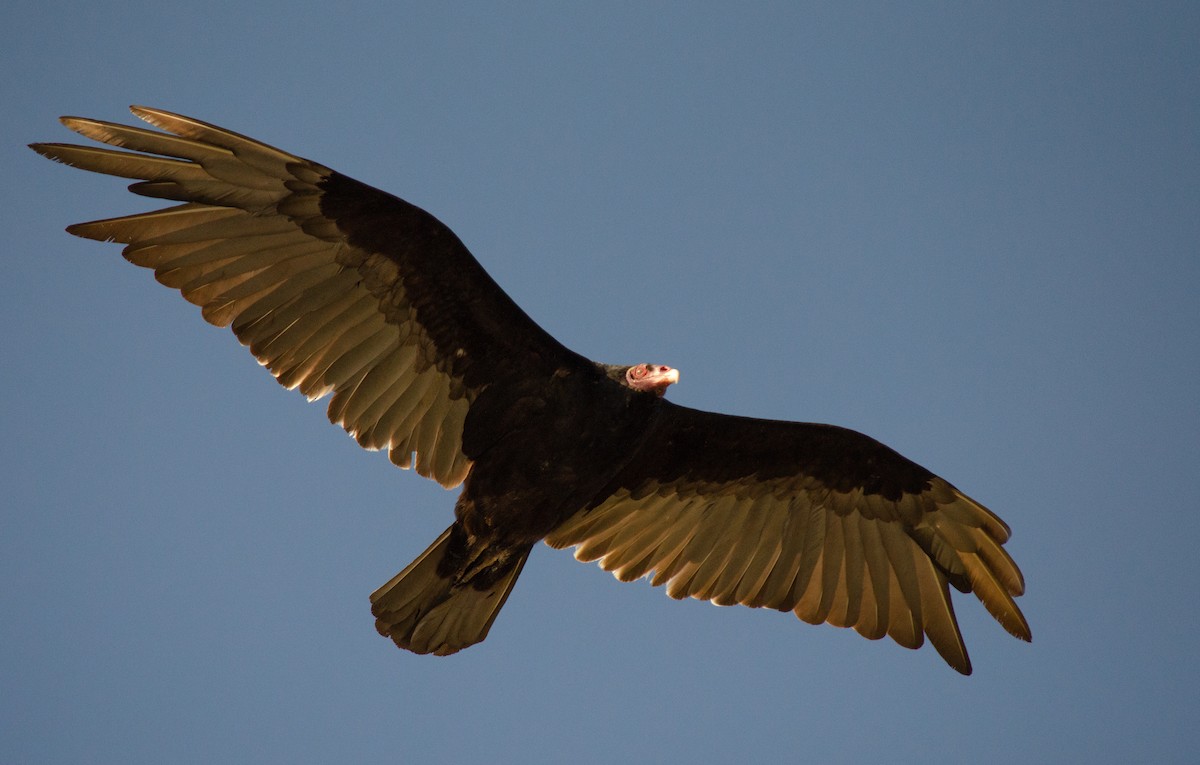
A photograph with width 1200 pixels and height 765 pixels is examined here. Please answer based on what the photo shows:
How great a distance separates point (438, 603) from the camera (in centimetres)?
598

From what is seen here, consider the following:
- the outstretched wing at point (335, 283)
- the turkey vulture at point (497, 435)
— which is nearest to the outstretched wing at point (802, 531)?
the turkey vulture at point (497, 435)

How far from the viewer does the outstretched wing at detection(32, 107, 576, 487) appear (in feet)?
17.9

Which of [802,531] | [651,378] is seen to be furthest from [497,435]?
[802,531]

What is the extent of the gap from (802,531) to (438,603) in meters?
2.17

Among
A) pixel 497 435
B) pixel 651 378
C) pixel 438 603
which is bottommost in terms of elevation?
pixel 438 603

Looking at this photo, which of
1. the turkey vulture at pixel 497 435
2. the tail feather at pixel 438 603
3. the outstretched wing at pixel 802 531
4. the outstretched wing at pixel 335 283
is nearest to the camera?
the outstretched wing at pixel 335 283

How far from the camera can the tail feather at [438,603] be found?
19.3 ft

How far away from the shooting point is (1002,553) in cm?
665

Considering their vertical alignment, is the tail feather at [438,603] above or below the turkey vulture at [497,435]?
below

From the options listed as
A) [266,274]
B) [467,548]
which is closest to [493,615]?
[467,548]

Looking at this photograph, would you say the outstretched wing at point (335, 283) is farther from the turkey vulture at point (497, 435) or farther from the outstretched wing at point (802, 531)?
the outstretched wing at point (802, 531)

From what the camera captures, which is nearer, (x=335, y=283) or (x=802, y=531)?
(x=335, y=283)

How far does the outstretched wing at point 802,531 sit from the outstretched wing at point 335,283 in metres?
1.12

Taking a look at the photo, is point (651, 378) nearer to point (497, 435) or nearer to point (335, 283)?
point (497, 435)
